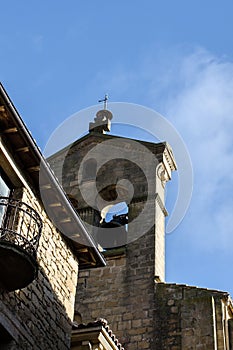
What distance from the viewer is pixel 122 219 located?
1784cm

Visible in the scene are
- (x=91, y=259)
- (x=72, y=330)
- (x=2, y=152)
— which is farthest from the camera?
(x=91, y=259)

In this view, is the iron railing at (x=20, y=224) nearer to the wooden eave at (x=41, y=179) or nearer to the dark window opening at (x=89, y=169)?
the wooden eave at (x=41, y=179)

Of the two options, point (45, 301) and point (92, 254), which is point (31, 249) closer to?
point (45, 301)

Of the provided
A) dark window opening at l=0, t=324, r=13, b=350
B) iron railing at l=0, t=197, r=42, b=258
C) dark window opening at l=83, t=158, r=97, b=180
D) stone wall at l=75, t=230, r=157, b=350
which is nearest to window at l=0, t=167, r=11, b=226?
iron railing at l=0, t=197, r=42, b=258

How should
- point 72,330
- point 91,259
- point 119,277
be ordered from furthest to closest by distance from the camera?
1. point 119,277
2. point 91,259
3. point 72,330

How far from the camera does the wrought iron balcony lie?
31.2 ft

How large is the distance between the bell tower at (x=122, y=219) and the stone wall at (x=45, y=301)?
4.08 meters

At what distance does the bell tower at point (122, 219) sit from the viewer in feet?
52.5

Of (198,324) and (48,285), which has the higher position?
(198,324)

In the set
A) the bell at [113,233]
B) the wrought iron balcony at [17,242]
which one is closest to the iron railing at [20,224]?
the wrought iron balcony at [17,242]

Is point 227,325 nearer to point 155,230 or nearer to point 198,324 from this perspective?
point 198,324

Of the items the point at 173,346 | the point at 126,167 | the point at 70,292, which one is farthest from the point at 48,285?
the point at 126,167

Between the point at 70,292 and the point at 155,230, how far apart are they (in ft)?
18.8

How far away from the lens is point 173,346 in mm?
15016
